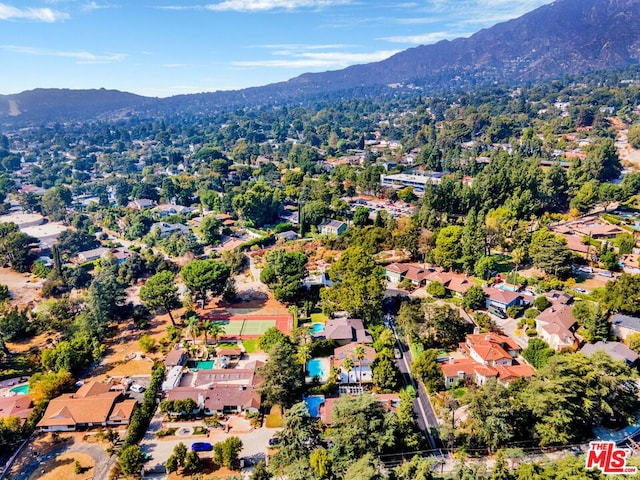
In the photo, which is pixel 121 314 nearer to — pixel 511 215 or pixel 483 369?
pixel 483 369

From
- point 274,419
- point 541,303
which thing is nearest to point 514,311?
point 541,303

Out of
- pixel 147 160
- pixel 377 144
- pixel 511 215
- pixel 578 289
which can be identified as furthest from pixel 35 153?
pixel 578 289

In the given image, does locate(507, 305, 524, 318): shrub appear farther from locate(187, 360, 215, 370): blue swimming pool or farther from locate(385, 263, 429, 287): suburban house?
locate(187, 360, 215, 370): blue swimming pool

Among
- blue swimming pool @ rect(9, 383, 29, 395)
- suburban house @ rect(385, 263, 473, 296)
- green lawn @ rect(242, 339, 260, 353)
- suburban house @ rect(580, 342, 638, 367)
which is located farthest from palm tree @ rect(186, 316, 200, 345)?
suburban house @ rect(580, 342, 638, 367)

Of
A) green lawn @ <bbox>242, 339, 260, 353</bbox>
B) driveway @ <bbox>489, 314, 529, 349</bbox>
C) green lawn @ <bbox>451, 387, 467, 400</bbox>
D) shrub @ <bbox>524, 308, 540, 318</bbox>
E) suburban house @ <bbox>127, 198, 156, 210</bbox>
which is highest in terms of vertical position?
suburban house @ <bbox>127, 198, 156, 210</bbox>

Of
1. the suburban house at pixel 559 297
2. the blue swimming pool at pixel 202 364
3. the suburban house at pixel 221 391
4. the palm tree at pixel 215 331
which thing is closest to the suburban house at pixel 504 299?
the suburban house at pixel 559 297
